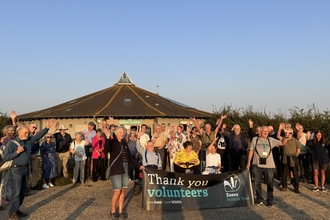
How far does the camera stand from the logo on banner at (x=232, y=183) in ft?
31.5

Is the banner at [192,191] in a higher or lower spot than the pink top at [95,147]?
lower

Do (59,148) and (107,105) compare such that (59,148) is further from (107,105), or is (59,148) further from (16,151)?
(107,105)

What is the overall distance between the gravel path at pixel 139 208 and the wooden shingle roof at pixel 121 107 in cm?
2350

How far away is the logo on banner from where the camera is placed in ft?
31.5

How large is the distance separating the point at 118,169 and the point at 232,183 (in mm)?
3280

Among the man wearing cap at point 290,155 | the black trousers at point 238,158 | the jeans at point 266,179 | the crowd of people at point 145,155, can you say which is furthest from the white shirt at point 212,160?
the man wearing cap at point 290,155

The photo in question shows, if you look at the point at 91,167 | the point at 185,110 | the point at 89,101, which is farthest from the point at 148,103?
the point at 91,167

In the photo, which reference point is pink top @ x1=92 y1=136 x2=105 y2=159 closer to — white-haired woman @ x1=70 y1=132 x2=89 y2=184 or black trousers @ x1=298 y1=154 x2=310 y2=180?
white-haired woman @ x1=70 y1=132 x2=89 y2=184

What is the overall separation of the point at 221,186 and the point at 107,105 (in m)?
29.0

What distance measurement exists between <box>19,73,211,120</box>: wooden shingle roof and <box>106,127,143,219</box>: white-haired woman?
26.0 metres

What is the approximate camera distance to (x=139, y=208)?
370 inches

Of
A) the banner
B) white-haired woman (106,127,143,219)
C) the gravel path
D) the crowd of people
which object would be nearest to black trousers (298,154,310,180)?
the crowd of people

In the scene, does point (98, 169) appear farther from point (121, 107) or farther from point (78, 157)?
point (121, 107)

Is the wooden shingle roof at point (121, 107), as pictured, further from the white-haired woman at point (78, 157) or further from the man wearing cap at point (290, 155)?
the man wearing cap at point (290, 155)
